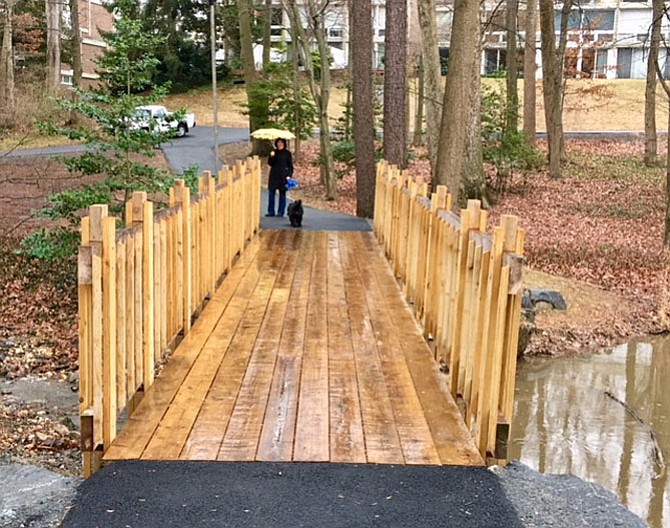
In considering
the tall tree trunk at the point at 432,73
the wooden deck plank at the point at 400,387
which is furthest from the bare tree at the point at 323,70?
the wooden deck plank at the point at 400,387

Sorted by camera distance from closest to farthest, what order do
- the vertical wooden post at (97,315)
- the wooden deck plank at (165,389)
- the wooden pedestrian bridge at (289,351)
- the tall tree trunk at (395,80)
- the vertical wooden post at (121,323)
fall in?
the vertical wooden post at (97,315), the wooden pedestrian bridge at (289,351), the wooden deck plank at (165,389), the vertical wooden post at (121,323), the tall tree trunk at (395,80)

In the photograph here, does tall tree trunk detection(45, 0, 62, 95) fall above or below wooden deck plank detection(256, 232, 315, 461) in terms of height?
above

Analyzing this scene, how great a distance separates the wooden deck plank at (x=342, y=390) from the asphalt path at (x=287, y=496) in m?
0.24

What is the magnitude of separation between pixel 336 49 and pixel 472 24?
53.1m

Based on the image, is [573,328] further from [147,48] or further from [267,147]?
[267,147]

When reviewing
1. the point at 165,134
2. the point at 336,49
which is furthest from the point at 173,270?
the point at 336,49

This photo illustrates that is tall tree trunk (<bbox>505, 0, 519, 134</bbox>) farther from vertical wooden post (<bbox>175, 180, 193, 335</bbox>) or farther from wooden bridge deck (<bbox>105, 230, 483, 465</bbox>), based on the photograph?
vertical wooden post (<bbox>175, 180, 193, 335</bbox>)

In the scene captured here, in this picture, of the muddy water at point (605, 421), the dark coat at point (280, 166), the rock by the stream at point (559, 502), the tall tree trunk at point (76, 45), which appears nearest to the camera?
the rock by the stream at point (559, 502)

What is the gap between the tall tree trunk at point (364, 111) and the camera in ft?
58.0

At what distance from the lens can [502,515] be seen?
400 centimetres

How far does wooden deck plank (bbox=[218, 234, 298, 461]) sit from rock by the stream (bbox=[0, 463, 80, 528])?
31.6 inches

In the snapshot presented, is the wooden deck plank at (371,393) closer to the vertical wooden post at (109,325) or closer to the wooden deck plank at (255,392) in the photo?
the wooden deck plank at (255,392)

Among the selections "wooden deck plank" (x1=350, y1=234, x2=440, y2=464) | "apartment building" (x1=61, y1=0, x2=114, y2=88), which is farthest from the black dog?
"apartment building" (x1=61, y1=0, x2=114, y2=88)

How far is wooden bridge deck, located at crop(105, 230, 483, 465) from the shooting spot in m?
4.68
